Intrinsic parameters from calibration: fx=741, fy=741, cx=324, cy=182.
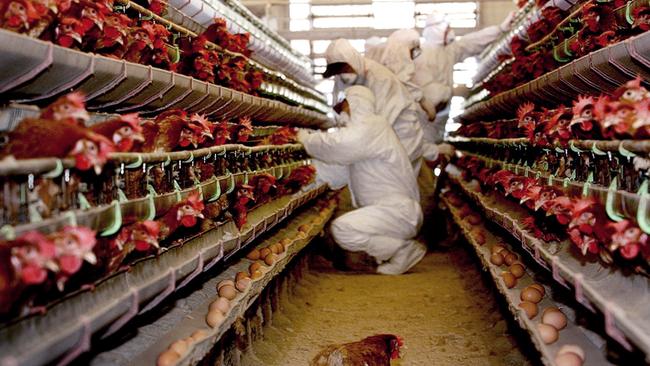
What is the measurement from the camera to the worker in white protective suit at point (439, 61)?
10477 mm

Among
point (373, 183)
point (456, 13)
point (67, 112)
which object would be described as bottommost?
point (373, 183)

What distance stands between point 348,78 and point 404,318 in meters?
3.43

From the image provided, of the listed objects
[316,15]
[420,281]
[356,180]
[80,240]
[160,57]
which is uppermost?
[316,15]

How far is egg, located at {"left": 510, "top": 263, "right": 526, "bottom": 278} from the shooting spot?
5078 millimetres

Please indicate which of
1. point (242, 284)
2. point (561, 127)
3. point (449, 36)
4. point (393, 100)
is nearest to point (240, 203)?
point (242, 284)

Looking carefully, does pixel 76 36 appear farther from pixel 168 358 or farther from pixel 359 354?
pixel 359 354

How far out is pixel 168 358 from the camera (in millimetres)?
3059

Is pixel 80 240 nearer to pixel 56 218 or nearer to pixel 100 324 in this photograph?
pixel 56 218

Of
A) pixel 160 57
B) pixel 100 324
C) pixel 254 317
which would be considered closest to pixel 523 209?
pixel 254 317

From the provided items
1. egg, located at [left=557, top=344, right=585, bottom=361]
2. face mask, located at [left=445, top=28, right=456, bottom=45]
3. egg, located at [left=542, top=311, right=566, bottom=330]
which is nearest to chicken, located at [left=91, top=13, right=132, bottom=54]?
egg, located at [left=557, top=344, right=585, bottom=361]

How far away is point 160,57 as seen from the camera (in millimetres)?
3994

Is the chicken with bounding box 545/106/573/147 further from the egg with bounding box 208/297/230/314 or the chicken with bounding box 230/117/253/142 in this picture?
the chicken with bounding box 230/117/253/142

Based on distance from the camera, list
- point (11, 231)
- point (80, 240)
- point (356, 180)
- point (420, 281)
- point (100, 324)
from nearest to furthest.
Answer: point (11, 231) → point (80, 240) → point (100, 324) → point (420, 281) → point (356, 180)

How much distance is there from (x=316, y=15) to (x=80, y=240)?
449 inches
